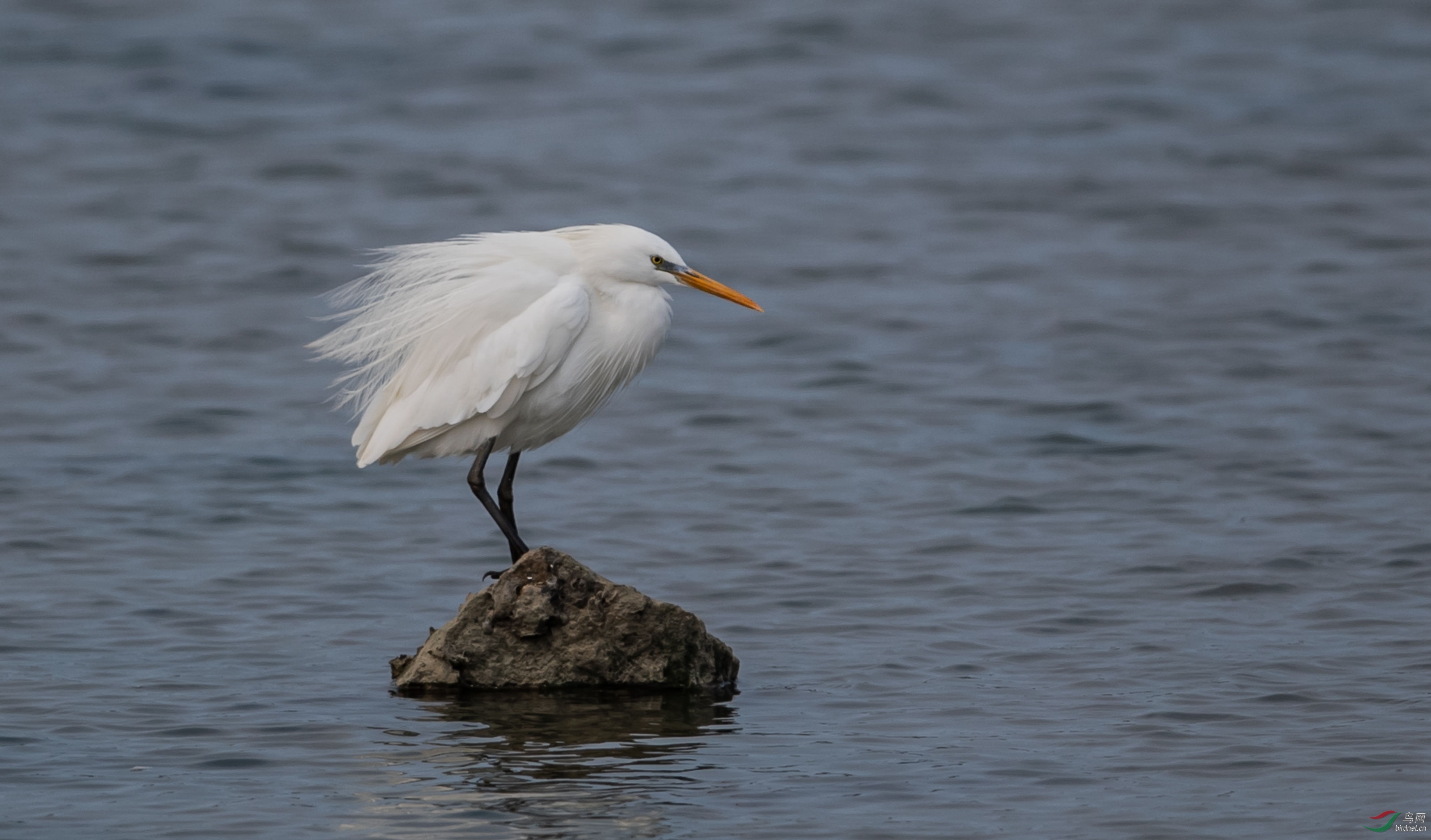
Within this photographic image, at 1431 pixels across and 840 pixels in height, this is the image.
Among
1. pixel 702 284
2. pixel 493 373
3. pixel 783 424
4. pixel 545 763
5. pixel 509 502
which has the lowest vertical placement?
pixel 783 424

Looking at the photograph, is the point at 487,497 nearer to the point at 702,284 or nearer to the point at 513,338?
the point at 513,338

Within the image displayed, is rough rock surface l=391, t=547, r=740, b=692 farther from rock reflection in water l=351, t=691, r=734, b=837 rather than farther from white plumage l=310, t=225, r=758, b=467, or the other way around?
white plumage l=310, t=225, r=758, b=467

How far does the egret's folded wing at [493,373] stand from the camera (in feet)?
24.4

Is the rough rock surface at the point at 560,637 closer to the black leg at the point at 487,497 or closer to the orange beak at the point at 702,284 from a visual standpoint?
the black leg at the point at 487,497

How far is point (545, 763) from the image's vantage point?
6551mm

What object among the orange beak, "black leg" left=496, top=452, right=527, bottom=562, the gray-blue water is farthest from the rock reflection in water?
the orange beak

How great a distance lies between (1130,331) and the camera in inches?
595

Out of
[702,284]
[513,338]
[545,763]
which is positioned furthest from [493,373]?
[545,763]

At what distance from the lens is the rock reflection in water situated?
6031 mm

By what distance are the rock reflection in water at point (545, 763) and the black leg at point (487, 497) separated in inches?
28.2

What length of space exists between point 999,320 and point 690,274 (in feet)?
27.9

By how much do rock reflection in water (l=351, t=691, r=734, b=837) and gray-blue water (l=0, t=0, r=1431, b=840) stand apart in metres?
0.03

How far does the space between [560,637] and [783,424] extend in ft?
19.9

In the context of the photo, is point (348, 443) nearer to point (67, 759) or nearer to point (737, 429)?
point (737, 429)
